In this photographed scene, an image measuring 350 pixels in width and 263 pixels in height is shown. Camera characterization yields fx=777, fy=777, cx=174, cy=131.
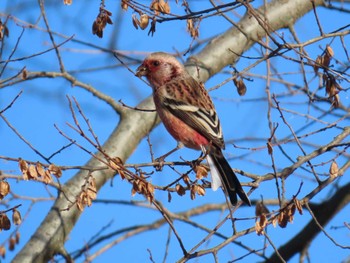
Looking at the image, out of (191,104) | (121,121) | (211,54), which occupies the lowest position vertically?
(191,104)

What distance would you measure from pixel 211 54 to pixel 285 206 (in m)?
3.86

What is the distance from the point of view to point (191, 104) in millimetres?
7203

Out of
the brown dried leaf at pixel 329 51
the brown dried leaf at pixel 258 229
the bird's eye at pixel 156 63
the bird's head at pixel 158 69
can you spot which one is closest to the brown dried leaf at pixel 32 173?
the brown dried leaf at pixel 258 229

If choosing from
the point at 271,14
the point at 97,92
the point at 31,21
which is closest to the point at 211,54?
the point at 271,14

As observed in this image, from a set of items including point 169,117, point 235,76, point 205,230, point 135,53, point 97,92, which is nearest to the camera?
point 235,76

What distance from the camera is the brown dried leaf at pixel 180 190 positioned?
5.44 metres

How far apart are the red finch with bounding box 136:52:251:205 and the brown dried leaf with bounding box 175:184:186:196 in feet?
1.72

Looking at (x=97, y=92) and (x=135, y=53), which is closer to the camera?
(x=97, y=92)

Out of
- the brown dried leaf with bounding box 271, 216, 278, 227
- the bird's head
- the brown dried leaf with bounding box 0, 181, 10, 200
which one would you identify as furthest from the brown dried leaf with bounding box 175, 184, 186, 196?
the bird's head

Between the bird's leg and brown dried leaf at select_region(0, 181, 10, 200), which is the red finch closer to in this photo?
the bird's leg

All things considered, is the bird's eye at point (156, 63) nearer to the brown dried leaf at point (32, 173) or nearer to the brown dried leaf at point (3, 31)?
the brown dried leaf at point (3, 31)

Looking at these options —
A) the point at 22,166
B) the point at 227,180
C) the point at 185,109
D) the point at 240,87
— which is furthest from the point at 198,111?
the point at 22,166

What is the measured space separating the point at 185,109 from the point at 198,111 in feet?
0.39

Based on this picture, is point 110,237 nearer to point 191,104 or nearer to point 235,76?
point 191,104
